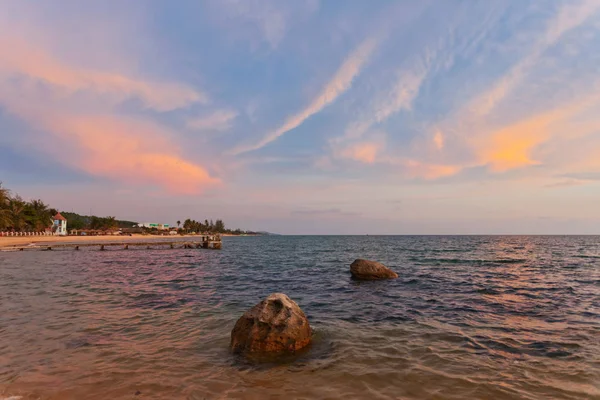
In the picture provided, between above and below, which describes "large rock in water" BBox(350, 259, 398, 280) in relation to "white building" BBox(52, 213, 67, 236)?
below

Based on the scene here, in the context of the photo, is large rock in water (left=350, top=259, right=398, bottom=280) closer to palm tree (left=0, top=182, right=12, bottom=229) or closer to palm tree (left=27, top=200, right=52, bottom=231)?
palm tree (left=0, top=182, right=12, bottom=229)

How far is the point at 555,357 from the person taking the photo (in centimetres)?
791

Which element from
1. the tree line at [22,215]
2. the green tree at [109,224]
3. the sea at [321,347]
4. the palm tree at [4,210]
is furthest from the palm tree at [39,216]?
the sea at [321,347]

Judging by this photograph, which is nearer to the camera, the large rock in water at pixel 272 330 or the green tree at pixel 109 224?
the large rock in water at pixel 272 330

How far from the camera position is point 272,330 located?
328 inches

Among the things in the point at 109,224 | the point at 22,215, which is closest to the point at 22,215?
the point at 22,215

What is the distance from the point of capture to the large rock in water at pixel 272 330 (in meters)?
8.16

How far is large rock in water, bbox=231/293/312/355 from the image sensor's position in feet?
26.8

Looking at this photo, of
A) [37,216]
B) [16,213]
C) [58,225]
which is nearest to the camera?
[16,213]

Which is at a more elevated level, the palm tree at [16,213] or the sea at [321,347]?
the palm tree at [16,213]

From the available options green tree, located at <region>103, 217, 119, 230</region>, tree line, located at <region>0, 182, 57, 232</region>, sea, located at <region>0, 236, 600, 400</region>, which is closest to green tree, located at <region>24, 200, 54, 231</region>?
tree line, located at <region>0, 182, 57, 232</region>

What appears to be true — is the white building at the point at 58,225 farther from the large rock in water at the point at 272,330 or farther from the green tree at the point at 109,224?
the large rock in water at the point at 272,330

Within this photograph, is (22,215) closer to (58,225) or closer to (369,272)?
(58,225)

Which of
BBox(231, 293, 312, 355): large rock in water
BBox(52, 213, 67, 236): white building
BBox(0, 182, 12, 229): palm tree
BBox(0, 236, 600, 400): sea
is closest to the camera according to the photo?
BBox(0, 236, 600, 400): sea
